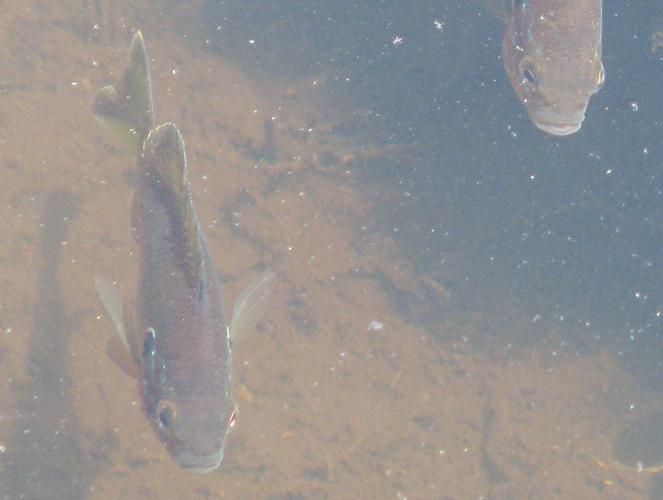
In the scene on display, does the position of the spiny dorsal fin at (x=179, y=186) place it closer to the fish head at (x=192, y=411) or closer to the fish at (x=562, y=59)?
the fish head at (x=192, y=411)

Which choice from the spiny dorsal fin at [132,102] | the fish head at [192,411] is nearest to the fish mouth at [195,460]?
the fish head at [192,411]

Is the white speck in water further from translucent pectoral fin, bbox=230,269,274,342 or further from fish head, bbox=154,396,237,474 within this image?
fish head, bbox=154,396,237,474

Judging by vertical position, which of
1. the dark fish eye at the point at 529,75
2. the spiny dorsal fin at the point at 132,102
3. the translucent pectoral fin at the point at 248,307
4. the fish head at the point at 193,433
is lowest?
the fish head at the point at 193,433

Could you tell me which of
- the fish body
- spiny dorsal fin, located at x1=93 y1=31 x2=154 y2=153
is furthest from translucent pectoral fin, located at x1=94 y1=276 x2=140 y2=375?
spiny dorsal fin, located at x1=93 y1=31 x2=154 y2=153

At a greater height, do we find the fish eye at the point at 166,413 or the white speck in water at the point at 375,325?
the fish eye at the point at 166,413

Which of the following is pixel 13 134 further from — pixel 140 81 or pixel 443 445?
pixel 443 445

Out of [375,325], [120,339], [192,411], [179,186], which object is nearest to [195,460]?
[192,411]

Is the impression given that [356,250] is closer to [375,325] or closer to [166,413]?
[375,325]
